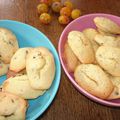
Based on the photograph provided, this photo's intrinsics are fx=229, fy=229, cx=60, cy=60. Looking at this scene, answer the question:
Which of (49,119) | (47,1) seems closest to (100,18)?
(47,1)

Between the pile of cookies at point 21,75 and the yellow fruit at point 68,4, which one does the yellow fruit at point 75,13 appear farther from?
the pile of cookies at point 21,75

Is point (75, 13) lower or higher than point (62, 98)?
higher

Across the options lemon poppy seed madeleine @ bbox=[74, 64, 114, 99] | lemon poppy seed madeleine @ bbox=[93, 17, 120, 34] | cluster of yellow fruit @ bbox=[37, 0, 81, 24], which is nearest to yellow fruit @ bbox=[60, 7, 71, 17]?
cluster of yellow fruit @ bbox=[37, 0, 81, 24]

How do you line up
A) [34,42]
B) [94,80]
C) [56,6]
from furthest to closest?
[56,6]
[34,42]
[94,80]

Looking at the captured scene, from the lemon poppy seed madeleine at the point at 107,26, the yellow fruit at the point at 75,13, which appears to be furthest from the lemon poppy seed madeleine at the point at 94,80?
the yellow fruit at the point at 75,13

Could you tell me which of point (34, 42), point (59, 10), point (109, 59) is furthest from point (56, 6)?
point (109, 59)

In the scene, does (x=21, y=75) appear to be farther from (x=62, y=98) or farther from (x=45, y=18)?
(x=45, y=18)
